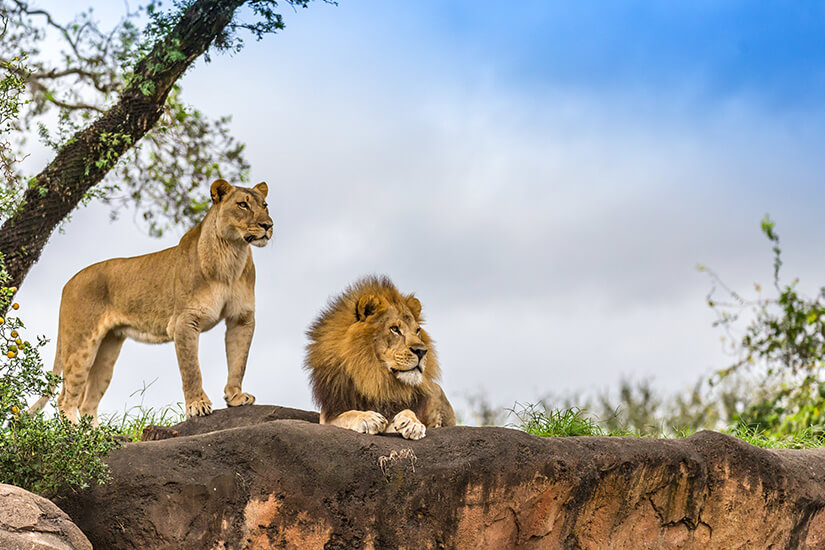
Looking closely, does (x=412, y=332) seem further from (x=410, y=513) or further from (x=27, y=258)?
(x=27, y=258)

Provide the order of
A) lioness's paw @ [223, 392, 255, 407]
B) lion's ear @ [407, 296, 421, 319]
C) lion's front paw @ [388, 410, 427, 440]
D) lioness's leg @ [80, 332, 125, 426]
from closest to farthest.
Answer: lion's front paw @ [388, 410, 427, 440]
lion's ear @ [407, 296, 421, 319]
lioness's paw @ [223, 392, 255, 407]
lioness's leg @ [80, 332, 125, 426]

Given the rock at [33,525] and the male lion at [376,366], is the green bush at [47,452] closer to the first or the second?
the rock at [33,525]

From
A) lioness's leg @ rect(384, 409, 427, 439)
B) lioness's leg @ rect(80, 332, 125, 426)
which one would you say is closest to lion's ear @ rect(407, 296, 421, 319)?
lioness's leg @ rect(384, 409, 427, 439)

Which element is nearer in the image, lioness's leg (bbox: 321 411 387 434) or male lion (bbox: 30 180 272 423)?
lioness's leg (bbox: 321 411 387 434)

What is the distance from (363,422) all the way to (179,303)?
2601 millimetres

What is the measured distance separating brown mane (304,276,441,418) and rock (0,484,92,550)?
175cm

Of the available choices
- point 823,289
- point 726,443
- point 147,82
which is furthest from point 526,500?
point 823,289

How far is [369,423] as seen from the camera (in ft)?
17.2

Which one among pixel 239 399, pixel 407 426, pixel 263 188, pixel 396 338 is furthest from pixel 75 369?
pixel 407 426

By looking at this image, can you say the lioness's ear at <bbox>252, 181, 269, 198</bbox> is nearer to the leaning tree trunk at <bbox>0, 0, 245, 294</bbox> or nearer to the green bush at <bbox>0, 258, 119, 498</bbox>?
the leaning tree trunk at <bbox>0, 0, 245, 294</bbox>

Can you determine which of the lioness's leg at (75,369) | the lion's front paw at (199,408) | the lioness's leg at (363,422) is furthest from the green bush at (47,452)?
the lioness's leg at (75,369)

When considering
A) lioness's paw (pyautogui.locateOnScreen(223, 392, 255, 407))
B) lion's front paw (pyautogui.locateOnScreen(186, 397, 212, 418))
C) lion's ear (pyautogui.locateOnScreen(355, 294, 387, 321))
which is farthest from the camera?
lioness's paw (pyautogui.locateOnScreen(223, 392, 255, 407))

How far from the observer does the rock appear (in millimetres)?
3949

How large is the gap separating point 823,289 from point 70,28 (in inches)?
353
